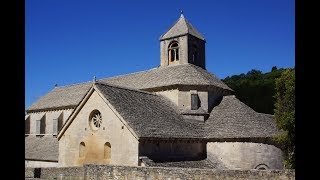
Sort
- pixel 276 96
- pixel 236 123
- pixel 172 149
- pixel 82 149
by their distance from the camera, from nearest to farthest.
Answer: pixel 276 96
pixel 172 149
pixel 82 149
pixel 236 123

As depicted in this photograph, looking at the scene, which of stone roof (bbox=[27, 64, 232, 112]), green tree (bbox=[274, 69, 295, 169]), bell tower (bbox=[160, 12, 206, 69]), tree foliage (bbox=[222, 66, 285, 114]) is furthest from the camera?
tree foliage (bbox=[222, 66, 285, 114])

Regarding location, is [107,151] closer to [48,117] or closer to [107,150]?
[107,150]

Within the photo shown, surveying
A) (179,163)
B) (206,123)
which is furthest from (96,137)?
(206,123)

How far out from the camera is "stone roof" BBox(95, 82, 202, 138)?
2542 cm

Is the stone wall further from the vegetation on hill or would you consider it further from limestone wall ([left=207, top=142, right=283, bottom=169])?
limestone wall ([left=207, top=142, right=283, bottom=169])

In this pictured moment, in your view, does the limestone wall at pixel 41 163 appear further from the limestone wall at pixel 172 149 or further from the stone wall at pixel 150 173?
the limestone wall at pixel 172 149

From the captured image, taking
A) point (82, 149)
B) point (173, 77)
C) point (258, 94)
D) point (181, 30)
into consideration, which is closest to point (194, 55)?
point (181, 30)

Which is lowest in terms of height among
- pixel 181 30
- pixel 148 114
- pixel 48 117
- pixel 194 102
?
pixel 48 117

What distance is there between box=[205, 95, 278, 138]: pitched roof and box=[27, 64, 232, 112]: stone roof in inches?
104

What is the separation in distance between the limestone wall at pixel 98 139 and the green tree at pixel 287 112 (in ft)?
30.4

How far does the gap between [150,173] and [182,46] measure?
60.6ft

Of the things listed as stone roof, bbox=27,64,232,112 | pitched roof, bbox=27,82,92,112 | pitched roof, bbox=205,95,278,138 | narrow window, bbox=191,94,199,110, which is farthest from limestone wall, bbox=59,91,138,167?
pitched roof, bbox=27,82,92,112

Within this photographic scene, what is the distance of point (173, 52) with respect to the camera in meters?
37.2

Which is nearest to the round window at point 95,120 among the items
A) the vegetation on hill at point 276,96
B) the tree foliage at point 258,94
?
the vegetation on hill at point 276,96
